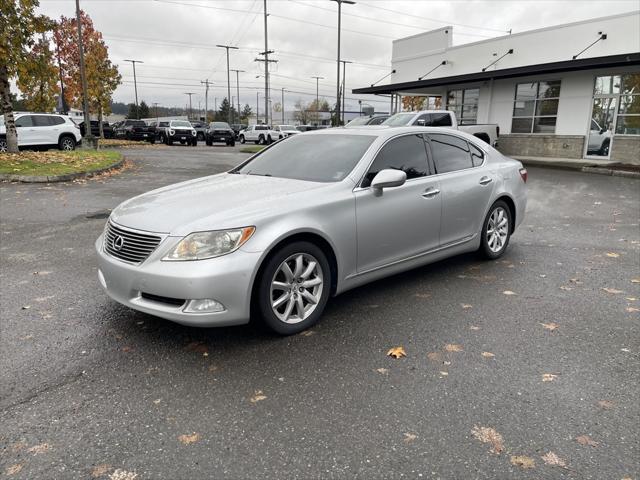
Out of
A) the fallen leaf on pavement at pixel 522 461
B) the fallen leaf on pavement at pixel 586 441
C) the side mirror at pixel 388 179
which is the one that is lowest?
the fallen leaf on pavement at pixel 522 461

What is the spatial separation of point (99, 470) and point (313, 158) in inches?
127

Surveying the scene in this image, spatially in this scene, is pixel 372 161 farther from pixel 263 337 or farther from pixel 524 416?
pixel 524 416

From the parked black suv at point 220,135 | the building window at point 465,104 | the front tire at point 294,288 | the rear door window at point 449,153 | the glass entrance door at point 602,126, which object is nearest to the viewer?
the front tire at point 294,288

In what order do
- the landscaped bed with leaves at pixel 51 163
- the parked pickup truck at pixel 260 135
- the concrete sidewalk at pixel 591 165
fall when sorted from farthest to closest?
the parked pickup truck at pixel 260 135, the concrete sidewalk at pixel 591 165, the landscaped bed with leaves at pixel 51 163

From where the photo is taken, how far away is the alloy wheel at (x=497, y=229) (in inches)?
232

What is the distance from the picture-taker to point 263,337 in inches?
153

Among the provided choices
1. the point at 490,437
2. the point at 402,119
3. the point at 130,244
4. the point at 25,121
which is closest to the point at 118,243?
the point at 130,244

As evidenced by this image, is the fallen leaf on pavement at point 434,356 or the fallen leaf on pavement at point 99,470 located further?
the fallen leaf on pavement at point 434,356

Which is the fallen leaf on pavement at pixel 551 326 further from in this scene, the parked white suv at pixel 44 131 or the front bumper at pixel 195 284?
the parked white suv at pixel 44 131

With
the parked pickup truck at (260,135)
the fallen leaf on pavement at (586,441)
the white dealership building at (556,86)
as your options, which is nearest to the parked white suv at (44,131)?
the white dealership building at (556,86)

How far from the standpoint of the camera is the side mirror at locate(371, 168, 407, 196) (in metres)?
4.25

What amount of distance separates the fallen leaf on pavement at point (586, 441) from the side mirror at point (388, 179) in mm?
2330

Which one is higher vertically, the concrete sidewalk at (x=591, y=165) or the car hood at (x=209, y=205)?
the car hood at (x=209, y=205)

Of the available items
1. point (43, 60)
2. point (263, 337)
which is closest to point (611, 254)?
point (263, 337)
